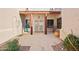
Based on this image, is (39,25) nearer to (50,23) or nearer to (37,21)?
(37,21)

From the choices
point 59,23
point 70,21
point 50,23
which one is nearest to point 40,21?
point 50,23

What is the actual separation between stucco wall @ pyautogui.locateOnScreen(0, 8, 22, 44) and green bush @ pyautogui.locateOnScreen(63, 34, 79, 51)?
119 centimetres

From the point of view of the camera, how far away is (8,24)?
126 inches

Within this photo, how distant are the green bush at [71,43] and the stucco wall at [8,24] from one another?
1.19 m

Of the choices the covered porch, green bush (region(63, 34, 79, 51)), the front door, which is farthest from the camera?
the front door

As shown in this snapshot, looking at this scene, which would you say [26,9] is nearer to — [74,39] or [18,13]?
[18,13]

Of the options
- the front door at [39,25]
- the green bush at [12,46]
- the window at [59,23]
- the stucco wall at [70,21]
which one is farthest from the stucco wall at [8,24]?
the stucco wall at [70,21]

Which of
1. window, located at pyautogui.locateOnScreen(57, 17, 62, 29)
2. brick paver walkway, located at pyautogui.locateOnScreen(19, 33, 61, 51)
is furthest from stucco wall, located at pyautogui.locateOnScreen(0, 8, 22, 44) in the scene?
window, located at pyautogui.locateOnScreen(57, 17, 62, 29)

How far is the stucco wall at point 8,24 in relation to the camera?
3.18m

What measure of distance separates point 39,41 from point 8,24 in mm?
866

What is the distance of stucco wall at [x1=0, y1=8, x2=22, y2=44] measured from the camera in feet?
10.4

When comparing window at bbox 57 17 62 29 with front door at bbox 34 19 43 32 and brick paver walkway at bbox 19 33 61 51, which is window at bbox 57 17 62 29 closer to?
brick paver walkway at bbox 19 33 61 51
